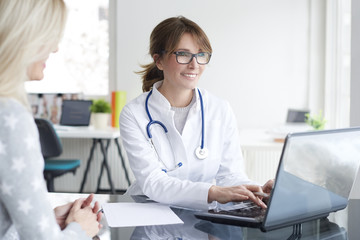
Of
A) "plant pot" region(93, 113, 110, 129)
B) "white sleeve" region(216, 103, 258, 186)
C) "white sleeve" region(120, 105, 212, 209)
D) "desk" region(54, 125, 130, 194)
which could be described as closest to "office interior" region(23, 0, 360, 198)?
"plant pot" region(93, 113, 110, 129)

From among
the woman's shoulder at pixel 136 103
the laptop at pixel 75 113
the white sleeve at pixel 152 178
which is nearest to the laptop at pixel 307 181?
the white sleeve at pixel 152 178

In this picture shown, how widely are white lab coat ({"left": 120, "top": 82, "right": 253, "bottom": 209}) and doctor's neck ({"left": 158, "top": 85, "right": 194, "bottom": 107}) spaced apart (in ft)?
0.14

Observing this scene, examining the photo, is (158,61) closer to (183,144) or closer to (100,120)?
(183,144)

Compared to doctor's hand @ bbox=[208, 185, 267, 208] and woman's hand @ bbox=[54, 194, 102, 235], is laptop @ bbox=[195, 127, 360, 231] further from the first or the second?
woman's hand @ bbox=[54, 194, 102, 235]

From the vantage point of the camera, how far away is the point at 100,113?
4.24m

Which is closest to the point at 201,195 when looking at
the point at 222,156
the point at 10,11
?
the point at 222,156

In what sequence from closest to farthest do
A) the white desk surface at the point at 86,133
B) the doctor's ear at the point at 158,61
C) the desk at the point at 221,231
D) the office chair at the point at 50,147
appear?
the desk at the point at 221,231
the doctor's ear at the point at 158,61
the office chair at the point at 50,147
the white desk surface at the point at 86,133

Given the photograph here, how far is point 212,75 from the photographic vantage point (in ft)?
14.3

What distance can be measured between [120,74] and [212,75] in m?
0.82

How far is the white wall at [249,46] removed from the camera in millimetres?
4266

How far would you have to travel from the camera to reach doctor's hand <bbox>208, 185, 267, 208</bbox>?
1331mm

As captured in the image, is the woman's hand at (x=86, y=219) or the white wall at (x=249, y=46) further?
the white wall at (x=249, y=46)

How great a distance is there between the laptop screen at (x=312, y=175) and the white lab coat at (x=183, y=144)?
0.52 meters

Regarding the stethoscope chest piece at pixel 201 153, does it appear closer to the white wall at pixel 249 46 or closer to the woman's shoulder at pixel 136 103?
the woman's shoulder at pixel 136 103
